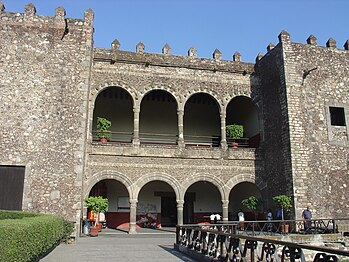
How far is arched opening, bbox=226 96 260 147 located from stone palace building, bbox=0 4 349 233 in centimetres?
12

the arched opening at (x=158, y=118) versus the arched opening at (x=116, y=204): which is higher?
the arched opening at (x=158, y=118)

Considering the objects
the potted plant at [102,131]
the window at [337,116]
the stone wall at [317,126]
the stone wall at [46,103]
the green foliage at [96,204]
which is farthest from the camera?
the window at [337,116]

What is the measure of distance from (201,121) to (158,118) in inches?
94.2

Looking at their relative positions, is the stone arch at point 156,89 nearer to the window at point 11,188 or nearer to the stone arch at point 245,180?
the stone arch at point 245,180

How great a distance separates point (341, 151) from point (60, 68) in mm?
11475

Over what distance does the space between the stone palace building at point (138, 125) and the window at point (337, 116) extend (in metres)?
0.04

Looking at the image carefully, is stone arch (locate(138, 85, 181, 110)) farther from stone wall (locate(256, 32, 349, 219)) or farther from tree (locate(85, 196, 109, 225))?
tree (locate(85, 196, 109, 225))

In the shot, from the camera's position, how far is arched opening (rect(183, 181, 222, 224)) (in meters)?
18.2

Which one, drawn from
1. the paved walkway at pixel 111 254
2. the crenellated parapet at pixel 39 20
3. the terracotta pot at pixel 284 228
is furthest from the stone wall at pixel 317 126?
the crenellated parapet at pixel 39 20

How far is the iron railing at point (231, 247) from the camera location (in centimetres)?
473

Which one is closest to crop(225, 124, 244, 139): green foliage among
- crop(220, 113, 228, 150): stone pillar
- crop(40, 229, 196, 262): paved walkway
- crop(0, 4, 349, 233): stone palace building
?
crop(220, 113, 228, 150): stone pillar

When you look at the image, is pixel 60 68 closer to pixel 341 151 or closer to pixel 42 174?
pixel 42 174

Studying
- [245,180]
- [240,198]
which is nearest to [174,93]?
[245,180]

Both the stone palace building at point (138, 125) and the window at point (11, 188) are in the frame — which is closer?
the window at point (11, 188)
